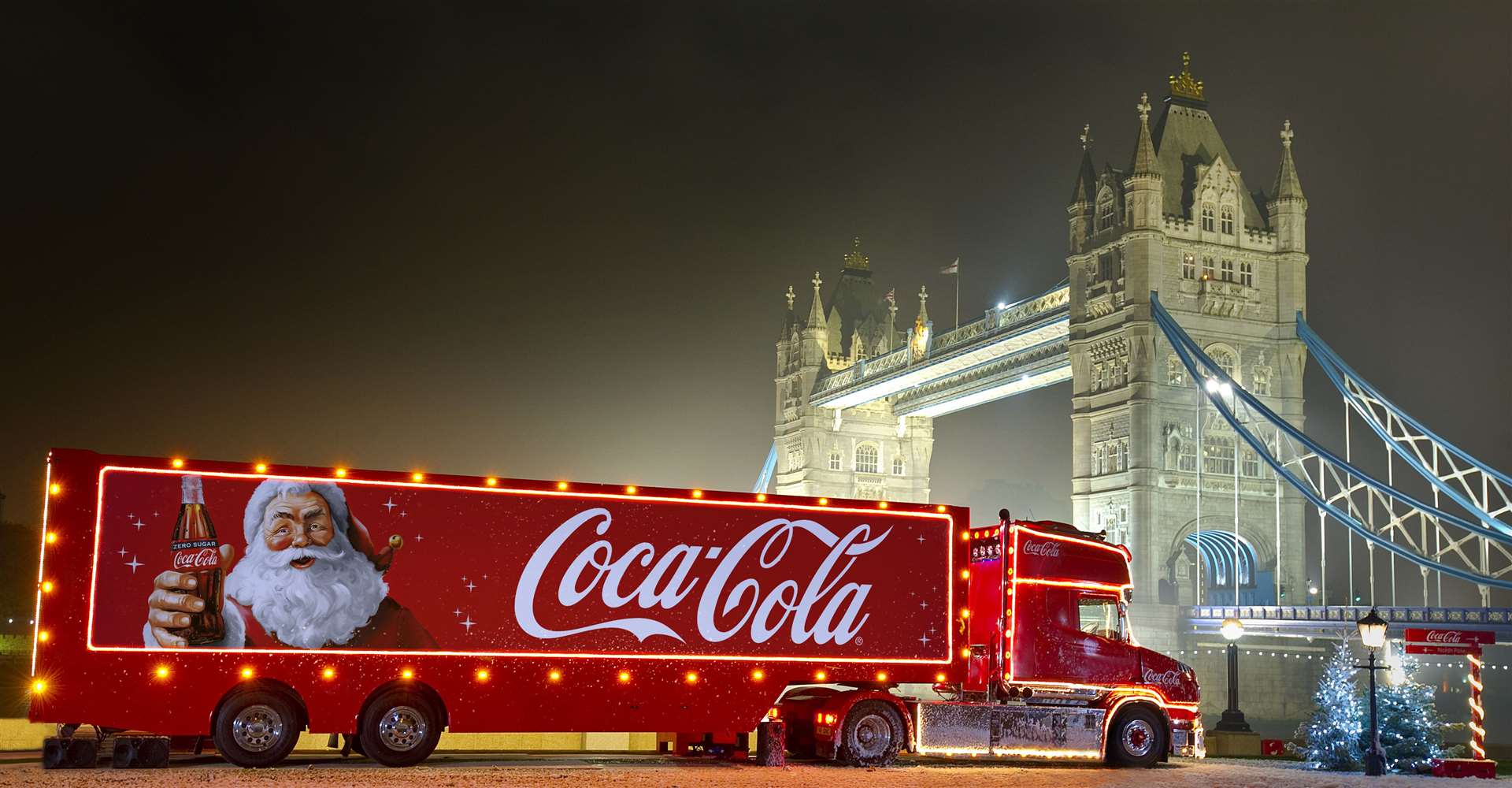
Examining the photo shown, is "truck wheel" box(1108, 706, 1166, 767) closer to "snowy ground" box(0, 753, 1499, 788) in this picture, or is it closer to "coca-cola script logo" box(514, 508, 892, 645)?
"snowy ground" box(0, 753, 1499, 788)

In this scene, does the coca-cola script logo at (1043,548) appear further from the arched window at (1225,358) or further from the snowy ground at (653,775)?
the arched window at (1225,358)

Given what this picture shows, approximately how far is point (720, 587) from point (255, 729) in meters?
5.69

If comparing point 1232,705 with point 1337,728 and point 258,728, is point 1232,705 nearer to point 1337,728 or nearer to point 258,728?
point 1337,728

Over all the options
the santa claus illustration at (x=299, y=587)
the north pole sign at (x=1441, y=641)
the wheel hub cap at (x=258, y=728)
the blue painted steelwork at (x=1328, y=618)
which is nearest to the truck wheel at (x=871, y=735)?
the santa claus illustration at (x=299, y=587)

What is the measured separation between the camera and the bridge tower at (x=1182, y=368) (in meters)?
60.8

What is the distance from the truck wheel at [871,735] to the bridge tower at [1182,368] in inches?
1602

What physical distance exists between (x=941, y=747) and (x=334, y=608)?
25.5 feet

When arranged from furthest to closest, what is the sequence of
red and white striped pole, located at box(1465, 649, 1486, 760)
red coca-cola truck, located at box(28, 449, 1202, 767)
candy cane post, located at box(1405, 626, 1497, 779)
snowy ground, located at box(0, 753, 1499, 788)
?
red and white striped pole, located at box(1465, 649, 1486, 760) < candy cane post, located at box(1405, 626, 1497, 779) < red coca-cola truck, located at box(28, 449, 1202, 767) < snowy ground, located at box(0, 753, 1499, 788)

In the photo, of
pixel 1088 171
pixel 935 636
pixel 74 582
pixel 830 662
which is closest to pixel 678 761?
pixel 830 662

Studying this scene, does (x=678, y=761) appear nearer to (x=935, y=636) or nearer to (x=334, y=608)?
(x=935, y=636)

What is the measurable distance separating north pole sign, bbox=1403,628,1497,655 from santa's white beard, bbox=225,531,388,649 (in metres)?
15.0

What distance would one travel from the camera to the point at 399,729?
61.3ft

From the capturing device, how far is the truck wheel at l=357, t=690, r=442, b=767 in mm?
18469

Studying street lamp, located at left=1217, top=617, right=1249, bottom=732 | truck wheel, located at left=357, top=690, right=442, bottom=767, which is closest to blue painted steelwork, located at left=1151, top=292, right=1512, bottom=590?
street lamp, located at left=1217, top=617, right=1249, bottom=732
